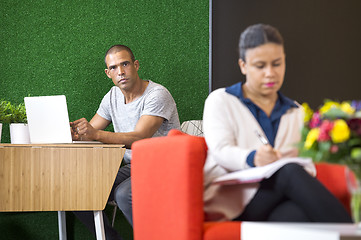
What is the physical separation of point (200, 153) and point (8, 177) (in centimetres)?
127

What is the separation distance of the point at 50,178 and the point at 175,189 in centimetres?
103

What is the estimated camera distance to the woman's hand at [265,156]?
1.65 m

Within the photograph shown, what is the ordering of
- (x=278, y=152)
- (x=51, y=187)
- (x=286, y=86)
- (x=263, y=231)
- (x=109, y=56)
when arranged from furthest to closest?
(x=109, y=56), (x=51, y=187), (x=286, y=86), (x=278, y=152), (x=263, y=231)

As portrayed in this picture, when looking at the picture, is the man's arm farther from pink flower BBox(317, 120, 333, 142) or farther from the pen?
pink flower BBox(317, 120, 333, 142)

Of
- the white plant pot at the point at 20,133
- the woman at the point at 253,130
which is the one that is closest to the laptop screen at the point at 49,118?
the white plant pot at the point at 20,133

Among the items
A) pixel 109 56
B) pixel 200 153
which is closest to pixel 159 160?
pixel 200 153

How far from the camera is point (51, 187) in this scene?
2607mm

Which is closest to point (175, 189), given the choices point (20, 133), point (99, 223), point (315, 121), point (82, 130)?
point (315, 121)

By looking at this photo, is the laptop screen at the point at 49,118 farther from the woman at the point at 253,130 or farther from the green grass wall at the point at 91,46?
the woman at the point at 253,130

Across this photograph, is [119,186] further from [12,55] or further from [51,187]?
[12,55]

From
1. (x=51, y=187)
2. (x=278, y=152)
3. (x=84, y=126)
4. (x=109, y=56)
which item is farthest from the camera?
(x=109, y=56)

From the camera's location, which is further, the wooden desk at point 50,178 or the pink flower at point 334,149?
the wooden desk at point 50,178

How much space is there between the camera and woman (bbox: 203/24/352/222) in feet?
5.50

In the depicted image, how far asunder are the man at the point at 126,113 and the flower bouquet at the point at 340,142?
1591 millimetres
